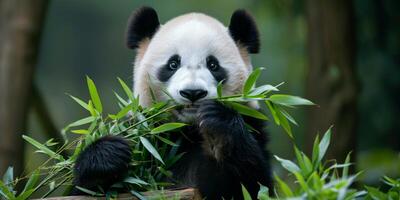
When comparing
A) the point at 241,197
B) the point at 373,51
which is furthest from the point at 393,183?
the point at 373,51

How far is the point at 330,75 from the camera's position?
658 centimetres

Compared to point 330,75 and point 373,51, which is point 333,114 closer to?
point 330,75

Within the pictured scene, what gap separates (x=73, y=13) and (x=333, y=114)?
5.89 meters

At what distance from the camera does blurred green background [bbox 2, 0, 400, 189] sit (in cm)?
750

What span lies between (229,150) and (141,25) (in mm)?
1195

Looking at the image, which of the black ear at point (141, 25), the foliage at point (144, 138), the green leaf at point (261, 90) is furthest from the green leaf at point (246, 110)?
the black ear at point (141, 25)

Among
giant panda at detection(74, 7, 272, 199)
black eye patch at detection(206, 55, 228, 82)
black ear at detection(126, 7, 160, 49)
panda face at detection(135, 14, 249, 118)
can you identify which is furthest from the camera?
black ear at detection(126, 7, 160, 49)

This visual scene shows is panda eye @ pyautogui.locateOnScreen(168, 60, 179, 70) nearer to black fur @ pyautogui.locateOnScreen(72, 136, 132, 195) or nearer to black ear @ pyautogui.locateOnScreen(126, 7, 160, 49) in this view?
black ear @ pyautogui.locateOnScreen(126, 7, 160, 49)

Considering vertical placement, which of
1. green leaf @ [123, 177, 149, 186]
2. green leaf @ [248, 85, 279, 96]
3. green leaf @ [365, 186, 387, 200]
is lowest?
green leaf @ [365, 186, 387, 200]

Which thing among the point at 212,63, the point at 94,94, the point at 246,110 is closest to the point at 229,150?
the point at 246,110

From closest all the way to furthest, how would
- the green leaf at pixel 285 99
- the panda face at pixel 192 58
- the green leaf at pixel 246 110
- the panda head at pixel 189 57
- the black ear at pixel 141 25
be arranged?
the green leaf at pixel 285 99 → the green leaf at pixel 246 110 → the panda head at pixel 189 57 → the panda face at pixel 192 58 → the black ear at pixel 141 25

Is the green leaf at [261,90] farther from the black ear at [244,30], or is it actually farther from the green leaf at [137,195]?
the black ear at [244,30]

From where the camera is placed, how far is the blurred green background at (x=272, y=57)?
7504mm

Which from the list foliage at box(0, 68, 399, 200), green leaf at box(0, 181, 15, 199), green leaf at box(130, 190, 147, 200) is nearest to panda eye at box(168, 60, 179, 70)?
foliage at box(0, 68, 399, 200)
